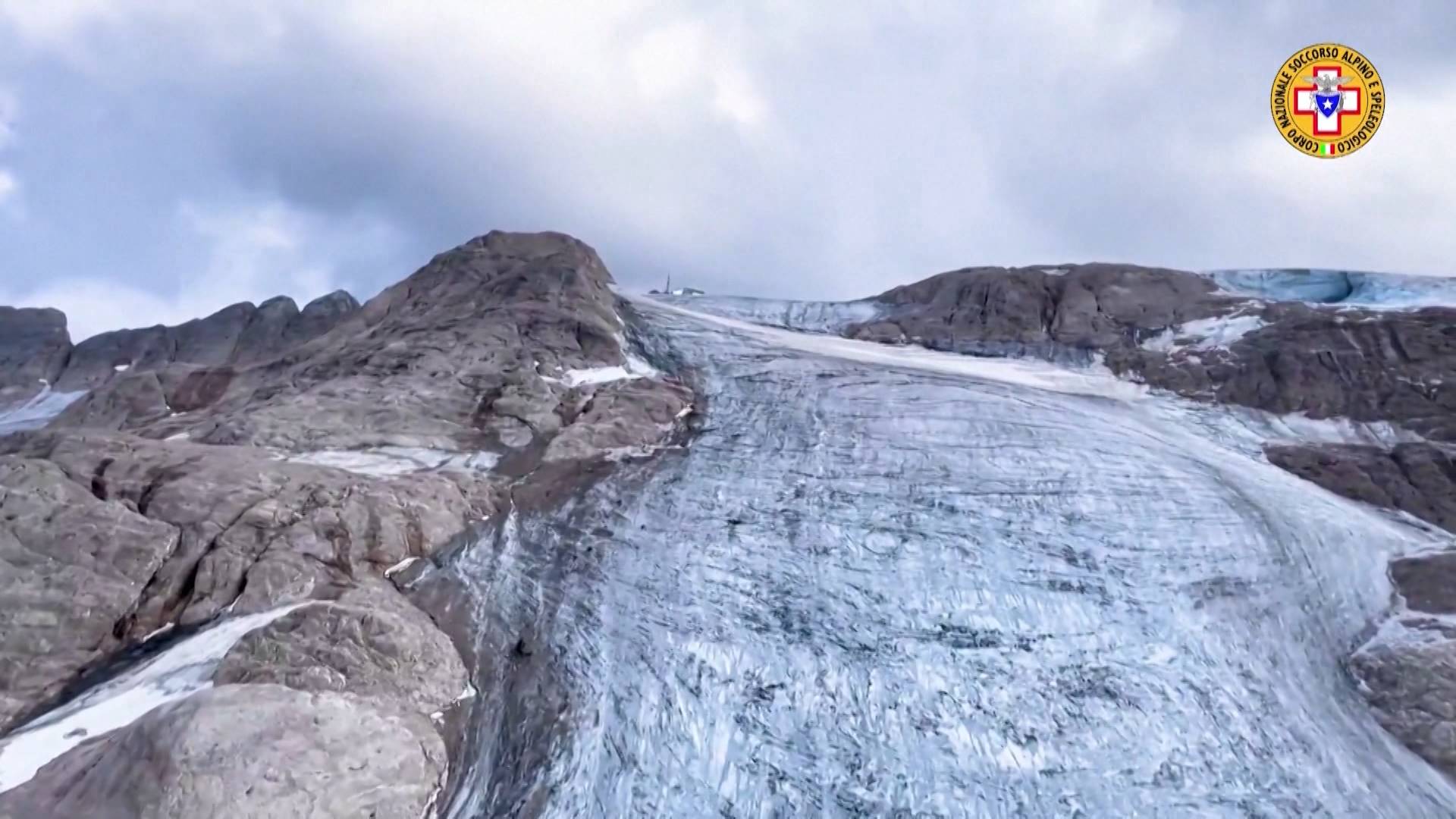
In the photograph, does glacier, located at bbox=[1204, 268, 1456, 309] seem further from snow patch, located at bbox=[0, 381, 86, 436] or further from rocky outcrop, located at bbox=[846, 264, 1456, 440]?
snow patch, located at bbox=[0, 381, 86, 436]

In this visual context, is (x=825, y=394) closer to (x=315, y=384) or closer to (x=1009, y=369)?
(x=1009, y=369)

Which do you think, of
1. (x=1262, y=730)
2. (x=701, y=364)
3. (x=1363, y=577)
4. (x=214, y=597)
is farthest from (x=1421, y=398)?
(x=214, y=597)

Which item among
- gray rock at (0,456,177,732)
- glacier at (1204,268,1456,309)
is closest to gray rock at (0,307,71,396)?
gray rock at (0,456,177,732)

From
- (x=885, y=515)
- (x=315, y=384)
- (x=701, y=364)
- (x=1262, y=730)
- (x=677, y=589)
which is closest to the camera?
(x=1262, y=730)

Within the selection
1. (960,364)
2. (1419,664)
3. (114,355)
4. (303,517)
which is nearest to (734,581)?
(303,517)

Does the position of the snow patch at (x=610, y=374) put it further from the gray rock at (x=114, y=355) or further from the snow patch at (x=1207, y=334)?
the gray rock at (x=114, y=355)

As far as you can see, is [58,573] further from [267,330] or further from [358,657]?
[267,330]
